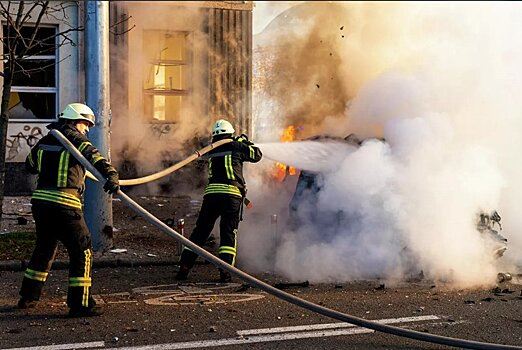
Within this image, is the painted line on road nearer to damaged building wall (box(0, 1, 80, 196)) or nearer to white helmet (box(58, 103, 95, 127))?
white helmet (box(58, 103, 95, 127))

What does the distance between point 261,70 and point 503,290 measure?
818 cm

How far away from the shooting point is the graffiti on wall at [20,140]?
1284 centimetres

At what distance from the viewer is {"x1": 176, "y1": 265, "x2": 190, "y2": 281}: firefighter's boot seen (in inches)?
279

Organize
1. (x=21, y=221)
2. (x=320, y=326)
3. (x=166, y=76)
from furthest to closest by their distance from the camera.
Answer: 1. (x=166, y=76)
2. (x=21, y=221)
3. (x=320, y=326)

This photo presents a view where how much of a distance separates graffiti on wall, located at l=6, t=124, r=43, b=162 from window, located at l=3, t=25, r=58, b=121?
242 millimetres

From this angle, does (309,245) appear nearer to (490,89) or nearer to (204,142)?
(490,89)

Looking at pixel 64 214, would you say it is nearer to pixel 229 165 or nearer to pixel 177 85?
pixel 229 165

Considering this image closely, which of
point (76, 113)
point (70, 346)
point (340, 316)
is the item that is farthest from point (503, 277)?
point (76, 113)

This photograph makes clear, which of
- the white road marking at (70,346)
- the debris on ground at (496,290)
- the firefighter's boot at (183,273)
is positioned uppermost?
the firefighter's boot at (183,273)

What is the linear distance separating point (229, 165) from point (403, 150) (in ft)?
7.23

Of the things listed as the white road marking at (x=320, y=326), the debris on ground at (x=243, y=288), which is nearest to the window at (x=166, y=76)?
the debris on ground at (x=243, y=288)

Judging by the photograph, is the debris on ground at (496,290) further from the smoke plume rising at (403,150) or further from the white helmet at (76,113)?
the white helmet at (76,113)

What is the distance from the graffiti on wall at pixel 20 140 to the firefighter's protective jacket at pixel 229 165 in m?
6.95

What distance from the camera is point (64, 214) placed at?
555cm
